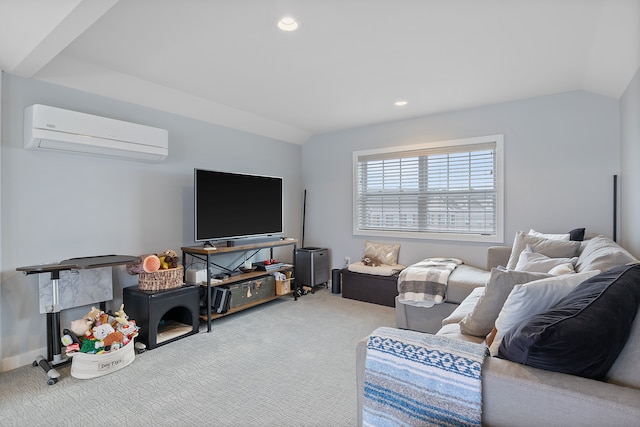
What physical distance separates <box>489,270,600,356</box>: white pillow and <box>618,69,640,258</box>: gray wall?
176cm

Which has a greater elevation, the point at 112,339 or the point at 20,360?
the point at 112,339

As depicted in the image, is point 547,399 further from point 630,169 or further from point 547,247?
point 630,169

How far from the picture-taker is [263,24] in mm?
2146

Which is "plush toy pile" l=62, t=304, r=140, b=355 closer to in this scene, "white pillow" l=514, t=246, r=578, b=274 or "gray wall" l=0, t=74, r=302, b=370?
"gray wall" l=0, t=74, r=302, b=370

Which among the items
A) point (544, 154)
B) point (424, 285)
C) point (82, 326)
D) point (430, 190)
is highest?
point (544, 154)

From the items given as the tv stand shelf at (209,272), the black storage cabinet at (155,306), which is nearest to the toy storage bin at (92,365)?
the black storage cabinet at (155,306)

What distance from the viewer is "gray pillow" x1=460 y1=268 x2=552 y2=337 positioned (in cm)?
164

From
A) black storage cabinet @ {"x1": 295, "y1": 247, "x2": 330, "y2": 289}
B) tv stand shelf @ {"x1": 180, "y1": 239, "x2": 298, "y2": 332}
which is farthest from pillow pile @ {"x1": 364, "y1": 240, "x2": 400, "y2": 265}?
tv stand shelf @ {"x1": 180, "y1": 239, "x2": 298, "y2": 332}

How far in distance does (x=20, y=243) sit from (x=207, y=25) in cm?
219

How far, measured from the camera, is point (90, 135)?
2.81 metres

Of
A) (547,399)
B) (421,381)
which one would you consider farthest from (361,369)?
(547,399)

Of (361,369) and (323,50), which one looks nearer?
(361,369)

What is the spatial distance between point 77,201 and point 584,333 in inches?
138

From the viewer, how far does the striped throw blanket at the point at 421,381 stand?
1.14 m
